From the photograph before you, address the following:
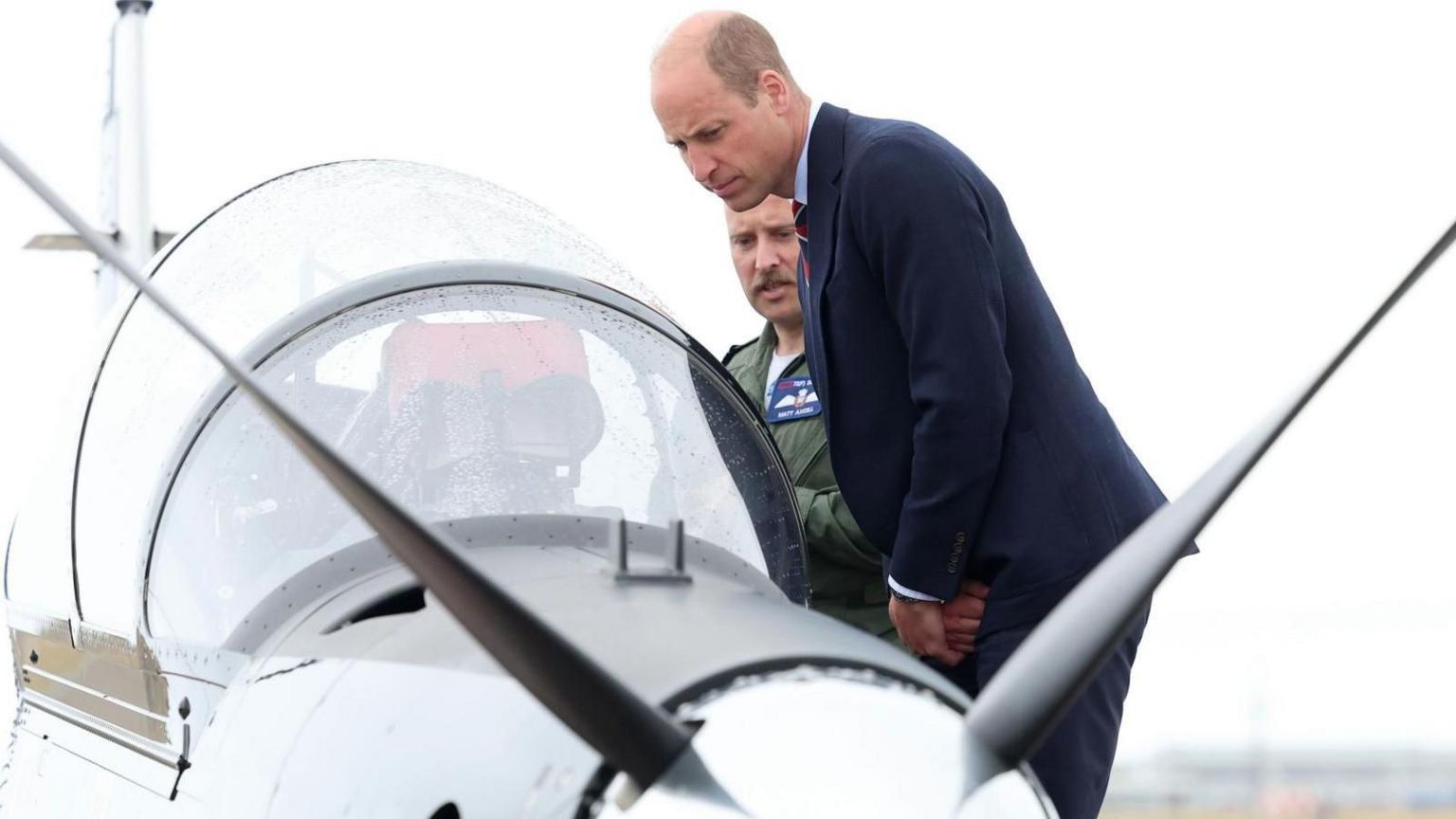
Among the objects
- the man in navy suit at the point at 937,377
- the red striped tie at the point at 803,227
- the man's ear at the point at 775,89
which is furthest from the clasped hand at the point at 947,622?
the man's ear at the point at 775,89

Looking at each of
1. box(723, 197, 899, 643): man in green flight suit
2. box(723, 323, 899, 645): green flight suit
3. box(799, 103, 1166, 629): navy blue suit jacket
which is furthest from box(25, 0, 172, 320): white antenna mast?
box(799, 103, 1166, 629): navy blue suit jacket

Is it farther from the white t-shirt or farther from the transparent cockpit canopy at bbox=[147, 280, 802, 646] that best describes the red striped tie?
the white t-shirt

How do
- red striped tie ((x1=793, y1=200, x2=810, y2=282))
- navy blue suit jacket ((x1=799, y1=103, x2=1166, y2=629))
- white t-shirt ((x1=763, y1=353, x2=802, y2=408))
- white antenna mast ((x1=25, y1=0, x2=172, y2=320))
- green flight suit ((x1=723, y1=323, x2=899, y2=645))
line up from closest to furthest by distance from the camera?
navy blue suit jacket ((x1=799, y1=103, x2=1166, y2=629)), red striped tie ((x1=793, y1=200, x2=810, y2=282)), green flight suit ((x1=723, y1=323, x2=899, y2=645)), white t-shirt ((x1=763, y1=353, x2=802, y2=408)), white antenna mast ((x1=25, y1=0, x2=172, y2=320))

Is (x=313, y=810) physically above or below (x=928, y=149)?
below

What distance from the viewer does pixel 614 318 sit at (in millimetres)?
3496

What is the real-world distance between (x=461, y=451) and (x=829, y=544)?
131cm

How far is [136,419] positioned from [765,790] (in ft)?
7.32

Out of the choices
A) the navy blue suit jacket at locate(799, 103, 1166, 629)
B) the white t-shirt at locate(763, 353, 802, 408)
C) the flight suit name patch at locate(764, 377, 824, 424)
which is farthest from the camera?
the white t-shirt at locate(763, 353, 802, 408)

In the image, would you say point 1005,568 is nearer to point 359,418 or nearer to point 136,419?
point 359,418

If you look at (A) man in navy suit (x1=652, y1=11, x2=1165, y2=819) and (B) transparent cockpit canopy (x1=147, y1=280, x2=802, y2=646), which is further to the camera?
(A) man in navy suit (x1=652, y1=11, x2=1165, y2=819)

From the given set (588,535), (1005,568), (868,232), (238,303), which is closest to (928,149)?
(868,232)

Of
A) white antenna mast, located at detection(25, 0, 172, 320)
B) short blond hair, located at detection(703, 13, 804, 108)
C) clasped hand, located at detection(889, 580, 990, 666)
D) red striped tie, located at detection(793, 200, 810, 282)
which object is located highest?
white antenna mast, located at detection(25, 0, 172, 320)

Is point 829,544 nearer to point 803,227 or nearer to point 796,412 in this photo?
point 796,412

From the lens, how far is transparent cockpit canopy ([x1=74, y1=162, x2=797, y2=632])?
3.38m
